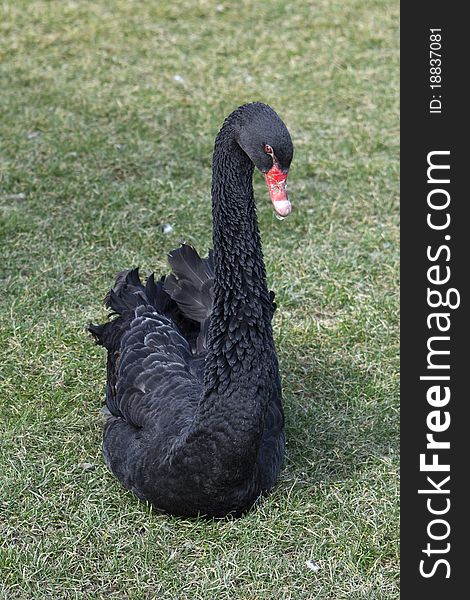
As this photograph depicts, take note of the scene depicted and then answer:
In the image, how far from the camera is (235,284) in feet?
10.9

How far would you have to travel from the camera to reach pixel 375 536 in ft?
11.5

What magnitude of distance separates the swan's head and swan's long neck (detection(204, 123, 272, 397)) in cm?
11

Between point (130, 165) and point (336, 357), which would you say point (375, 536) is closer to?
point (336, 357)

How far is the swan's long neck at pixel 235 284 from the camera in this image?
324 cm

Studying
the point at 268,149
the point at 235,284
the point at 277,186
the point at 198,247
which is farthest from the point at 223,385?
the point at 198,247

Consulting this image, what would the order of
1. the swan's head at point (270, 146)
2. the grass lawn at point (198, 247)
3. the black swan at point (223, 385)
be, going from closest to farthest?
1. the swan's head at point (270, 146)
2. the black swan at point (223, 385)
3. the grass lawn at point (198, 247)

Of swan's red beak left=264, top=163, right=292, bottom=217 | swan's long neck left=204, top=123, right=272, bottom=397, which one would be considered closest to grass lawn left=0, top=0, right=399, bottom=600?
swan's long neck left=204, top=123, right=272, bottom=397

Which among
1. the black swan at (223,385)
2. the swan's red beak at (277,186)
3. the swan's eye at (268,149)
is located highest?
the swan's eye at (268,149)

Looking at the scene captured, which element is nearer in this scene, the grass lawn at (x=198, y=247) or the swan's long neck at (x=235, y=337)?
the swan's long neck at (x=235, y=337)

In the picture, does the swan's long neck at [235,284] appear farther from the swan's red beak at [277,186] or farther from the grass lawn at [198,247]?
the grass lawn at [198,247]

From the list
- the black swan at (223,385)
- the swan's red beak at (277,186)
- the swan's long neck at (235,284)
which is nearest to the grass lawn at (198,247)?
the black swan at (223,385)

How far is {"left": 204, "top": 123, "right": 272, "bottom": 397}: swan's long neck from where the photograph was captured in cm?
324

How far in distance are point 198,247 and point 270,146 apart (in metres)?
2.30

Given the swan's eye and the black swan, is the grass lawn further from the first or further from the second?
the swan's eye
